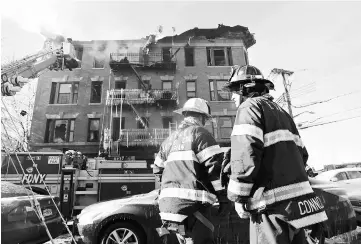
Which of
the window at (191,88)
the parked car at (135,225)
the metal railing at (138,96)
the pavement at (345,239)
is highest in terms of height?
the window at (191,88)

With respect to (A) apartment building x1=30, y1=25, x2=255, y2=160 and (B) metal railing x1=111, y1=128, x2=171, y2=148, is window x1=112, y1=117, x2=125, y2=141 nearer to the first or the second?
(A) apartment building x1=30, y1=25, x2=255, y2=160

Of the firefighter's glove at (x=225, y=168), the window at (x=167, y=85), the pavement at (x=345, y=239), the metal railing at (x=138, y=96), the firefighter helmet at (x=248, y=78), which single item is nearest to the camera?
the firefighter's glove at (x=225, y=168)

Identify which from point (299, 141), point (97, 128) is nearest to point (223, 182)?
point (299, 141)

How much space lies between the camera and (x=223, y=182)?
7.26ft

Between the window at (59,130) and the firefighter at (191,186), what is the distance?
1684cm

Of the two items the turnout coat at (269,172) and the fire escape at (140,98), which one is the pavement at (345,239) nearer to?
the turnout coat at (269,172)

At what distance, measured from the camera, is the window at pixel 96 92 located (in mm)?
18641

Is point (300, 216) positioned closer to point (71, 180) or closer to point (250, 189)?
point (250, 189)

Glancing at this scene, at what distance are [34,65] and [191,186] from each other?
9.97 metres

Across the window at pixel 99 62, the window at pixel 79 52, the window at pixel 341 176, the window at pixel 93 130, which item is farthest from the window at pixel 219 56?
the window at pixel 341 176

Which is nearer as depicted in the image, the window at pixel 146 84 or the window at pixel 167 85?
the window at pixel 146 84

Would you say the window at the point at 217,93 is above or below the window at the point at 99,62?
below

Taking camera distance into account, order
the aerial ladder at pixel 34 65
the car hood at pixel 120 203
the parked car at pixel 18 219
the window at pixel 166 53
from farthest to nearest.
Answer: the window at pixel 166 53 < the aerial ladder at pixel 34 65 < the car hood at pixel 120 203 < the parked car at pixel 18 219

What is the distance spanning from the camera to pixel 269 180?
5.98 ft
